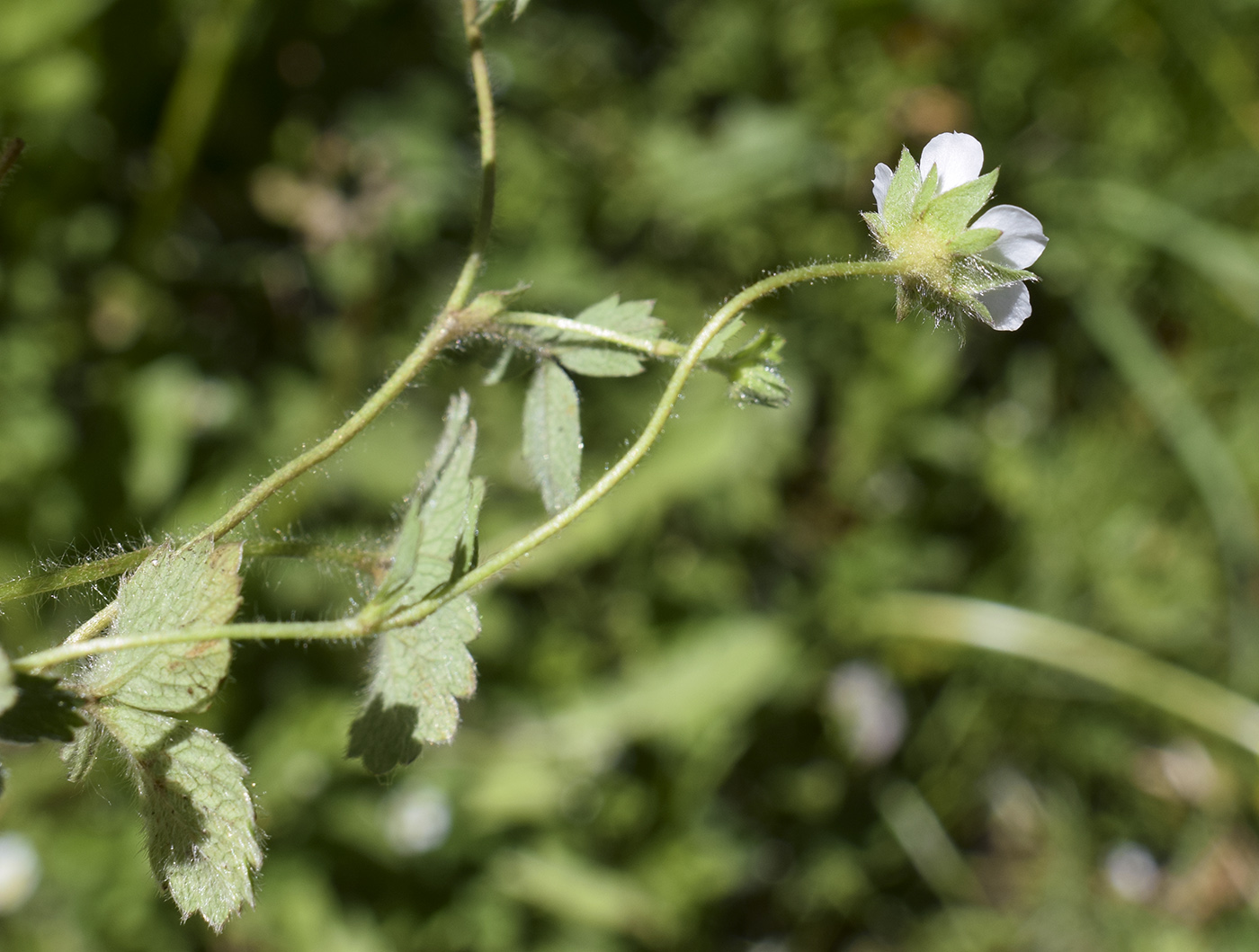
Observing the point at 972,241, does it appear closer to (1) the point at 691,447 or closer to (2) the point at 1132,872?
(1) the point at 691,447

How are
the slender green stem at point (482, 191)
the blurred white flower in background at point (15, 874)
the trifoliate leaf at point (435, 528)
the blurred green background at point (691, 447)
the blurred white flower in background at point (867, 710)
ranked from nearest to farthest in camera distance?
the trifoliate leaf at point (435, 528), the slender green stem at point (482, 191), the blurred white flower in background at point (15, 874), the blurred green background at point (691, 447), the blurred white flower in background at point (867, 710)

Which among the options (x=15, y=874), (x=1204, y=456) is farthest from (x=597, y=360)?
(x=1204, y=456)

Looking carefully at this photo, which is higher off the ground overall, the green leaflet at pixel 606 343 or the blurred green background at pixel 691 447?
the green leaflet at pixel 606 343

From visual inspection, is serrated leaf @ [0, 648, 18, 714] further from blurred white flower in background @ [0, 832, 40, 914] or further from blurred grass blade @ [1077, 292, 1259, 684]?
blurred grass blade @ [1077, 292, 1259, 684]

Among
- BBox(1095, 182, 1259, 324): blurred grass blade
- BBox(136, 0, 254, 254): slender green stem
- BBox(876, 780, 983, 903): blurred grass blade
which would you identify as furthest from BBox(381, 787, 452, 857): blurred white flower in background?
BBox(1095, 182, 1259, 324): blurred grass blade

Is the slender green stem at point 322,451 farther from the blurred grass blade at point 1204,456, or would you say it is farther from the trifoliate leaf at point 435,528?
the blurred grass blade at point 1204,456

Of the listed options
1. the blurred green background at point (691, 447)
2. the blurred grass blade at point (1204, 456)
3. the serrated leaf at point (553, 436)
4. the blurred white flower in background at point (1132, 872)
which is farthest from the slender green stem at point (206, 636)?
the blurred white flower in background at point (1132, 872)

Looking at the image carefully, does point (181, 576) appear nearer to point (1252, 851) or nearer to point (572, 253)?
point (572, 253)
